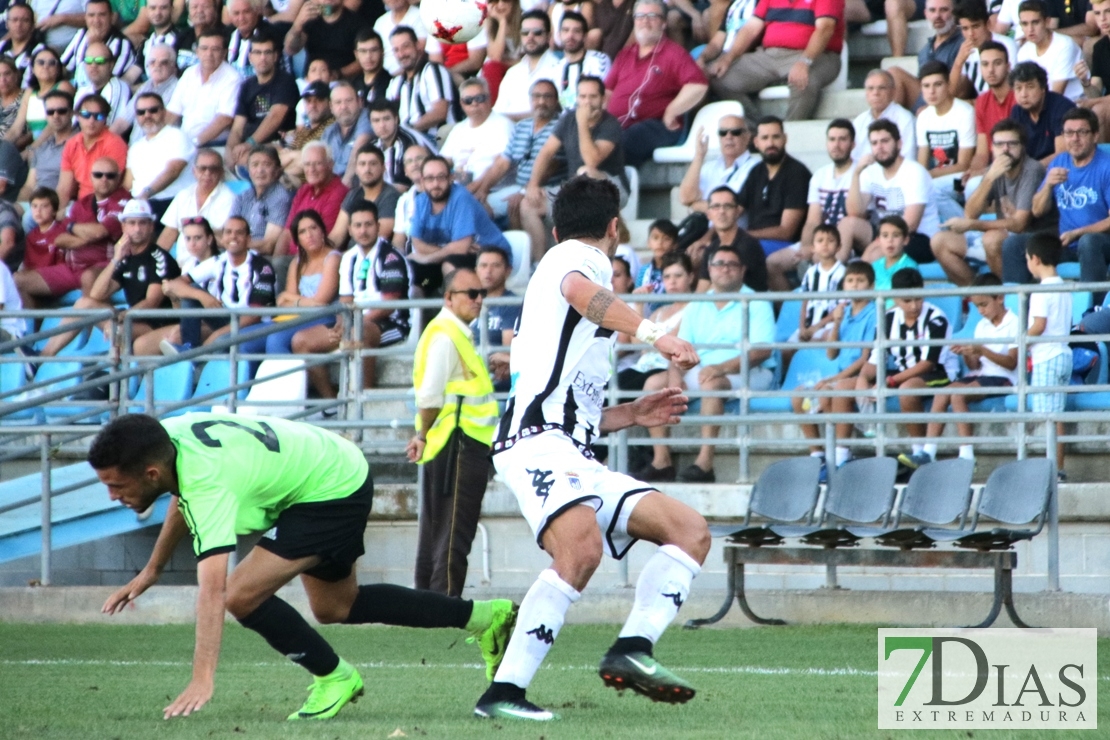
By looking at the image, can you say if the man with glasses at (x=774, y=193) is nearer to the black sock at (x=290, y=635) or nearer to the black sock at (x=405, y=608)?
the black sock at (x=405, y=608)

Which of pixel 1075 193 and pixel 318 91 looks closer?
pixel 1075 193

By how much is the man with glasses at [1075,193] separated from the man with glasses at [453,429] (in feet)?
13.9

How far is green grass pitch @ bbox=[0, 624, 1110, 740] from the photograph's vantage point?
6.03 meters

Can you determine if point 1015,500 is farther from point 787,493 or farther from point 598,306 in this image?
point 598,306

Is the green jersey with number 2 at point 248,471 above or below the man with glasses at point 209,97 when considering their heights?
below

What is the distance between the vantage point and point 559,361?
6.17 metres

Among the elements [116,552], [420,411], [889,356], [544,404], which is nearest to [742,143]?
[889,356]

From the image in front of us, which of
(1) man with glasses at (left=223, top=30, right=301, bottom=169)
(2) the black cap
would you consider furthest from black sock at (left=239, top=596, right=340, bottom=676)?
(1) man with glasses at (left=223, top=30, right=301, bottom=169)

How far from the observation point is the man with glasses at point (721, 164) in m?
14.0

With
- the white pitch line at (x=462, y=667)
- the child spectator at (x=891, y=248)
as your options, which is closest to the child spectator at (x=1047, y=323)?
the child spectator at (x=891, y=248)

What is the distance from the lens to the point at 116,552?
45.5 feet

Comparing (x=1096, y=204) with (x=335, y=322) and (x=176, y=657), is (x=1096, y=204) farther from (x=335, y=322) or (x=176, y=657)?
(x=176, y=657)

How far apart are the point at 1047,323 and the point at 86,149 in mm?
10633

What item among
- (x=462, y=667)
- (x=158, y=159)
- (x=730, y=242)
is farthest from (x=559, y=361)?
(x=158, y=159)
